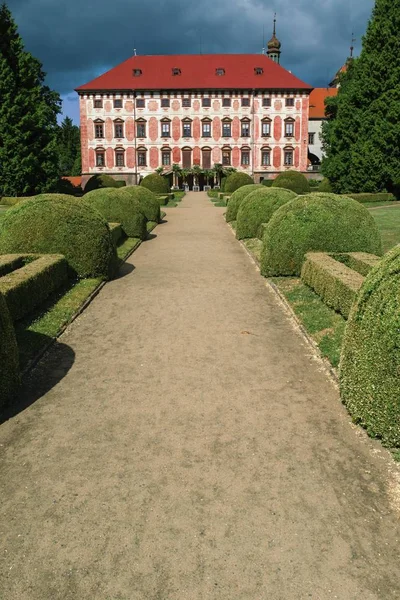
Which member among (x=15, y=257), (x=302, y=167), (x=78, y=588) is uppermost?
(x=302, y=167)

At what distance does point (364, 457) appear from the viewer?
212 inches

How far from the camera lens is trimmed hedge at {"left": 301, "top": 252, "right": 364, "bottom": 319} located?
370 inches

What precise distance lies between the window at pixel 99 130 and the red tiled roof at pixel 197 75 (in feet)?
13.8

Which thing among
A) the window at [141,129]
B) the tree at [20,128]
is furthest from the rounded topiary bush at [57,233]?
the window at [141,129]

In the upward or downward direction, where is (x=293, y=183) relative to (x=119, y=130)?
downward

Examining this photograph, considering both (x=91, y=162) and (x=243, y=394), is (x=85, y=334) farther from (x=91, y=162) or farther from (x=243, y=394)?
(x=91, y=162)

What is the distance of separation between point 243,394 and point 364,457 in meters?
1.97

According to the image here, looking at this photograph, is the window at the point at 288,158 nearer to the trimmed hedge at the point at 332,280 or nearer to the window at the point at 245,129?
the window at the point at 245,129

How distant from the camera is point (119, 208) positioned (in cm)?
2086

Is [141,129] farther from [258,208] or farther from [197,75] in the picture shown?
[258,208]


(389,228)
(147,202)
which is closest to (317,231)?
(389,228)

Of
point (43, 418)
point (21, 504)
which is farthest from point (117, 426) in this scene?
point (21, 504)

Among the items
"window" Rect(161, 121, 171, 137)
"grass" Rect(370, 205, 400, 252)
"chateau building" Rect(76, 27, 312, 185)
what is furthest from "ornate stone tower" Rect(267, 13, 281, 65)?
"grass" Rect(370, 205, 400, 252)

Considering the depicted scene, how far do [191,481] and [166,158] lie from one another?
208 feet
